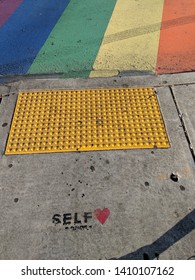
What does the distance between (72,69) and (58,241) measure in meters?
2.78

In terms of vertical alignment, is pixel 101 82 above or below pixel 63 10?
below

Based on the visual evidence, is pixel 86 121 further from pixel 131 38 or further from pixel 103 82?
pixel 131 38

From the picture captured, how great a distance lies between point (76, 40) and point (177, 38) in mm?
1814

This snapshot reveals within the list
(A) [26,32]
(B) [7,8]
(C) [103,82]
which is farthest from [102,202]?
(B) [7,8]

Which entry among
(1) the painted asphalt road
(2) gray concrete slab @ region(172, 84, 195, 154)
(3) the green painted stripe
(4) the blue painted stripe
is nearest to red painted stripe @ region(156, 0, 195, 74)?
(1) the painted asphalt road

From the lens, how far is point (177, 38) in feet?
15.9

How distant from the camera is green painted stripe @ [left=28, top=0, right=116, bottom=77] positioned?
4492mm

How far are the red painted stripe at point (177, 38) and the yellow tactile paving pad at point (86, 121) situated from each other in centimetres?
77

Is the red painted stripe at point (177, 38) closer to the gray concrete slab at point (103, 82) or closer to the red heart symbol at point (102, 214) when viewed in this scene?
the gray concrete slab at point (103, 82)

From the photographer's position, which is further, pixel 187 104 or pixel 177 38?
pixel 177 38

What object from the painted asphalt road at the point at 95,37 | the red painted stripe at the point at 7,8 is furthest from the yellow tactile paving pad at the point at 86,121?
the red painted stripe at the point at 7,8

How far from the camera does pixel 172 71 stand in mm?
4266
